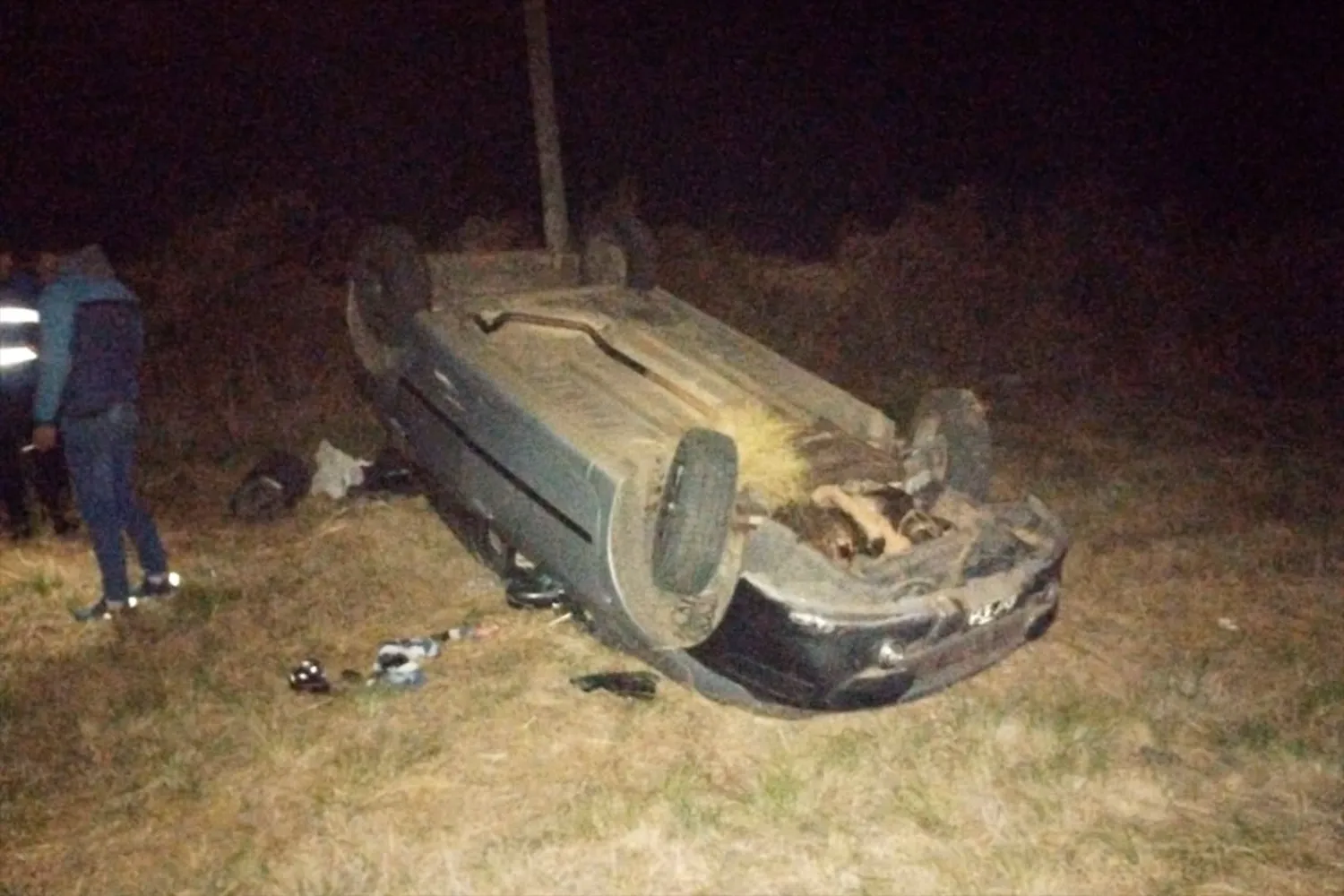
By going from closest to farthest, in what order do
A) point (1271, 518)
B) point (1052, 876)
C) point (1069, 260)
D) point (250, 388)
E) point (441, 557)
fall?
point (1052, 876), point (441, 557), point (1271, 518), point (250, 388), point (1069, 260)

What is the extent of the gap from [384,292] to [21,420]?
199cm

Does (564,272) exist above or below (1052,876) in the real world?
above

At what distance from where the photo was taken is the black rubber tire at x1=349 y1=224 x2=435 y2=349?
6254 millimetres

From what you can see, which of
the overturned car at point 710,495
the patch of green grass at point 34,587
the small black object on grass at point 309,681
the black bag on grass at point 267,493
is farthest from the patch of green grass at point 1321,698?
the patch of green grass at point 34,587

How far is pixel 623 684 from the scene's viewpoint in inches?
201

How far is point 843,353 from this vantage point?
9.87m

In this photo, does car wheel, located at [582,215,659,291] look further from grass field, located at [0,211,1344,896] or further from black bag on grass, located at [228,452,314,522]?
black bag on grass, located at [228,452,314,522]

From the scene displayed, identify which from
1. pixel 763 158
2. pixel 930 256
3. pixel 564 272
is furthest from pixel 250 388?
pixel 763 158

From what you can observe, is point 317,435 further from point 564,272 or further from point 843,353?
point 843,353

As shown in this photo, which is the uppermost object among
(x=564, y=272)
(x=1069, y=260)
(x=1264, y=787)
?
(x=564, y=272)

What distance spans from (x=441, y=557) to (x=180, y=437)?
8.70 ft

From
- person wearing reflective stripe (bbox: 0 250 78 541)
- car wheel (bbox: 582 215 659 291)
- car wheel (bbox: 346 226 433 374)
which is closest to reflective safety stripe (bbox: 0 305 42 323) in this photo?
person wearing reflective stripe (bbox: 0 250 78 541)

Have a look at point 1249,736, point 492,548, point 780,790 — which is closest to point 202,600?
point 492,548

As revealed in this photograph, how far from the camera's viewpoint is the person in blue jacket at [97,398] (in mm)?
5387
